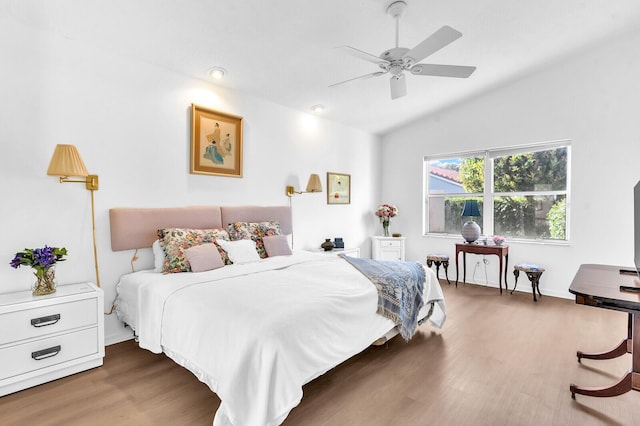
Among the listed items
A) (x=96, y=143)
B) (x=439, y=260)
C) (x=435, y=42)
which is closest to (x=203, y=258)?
(x=96, y=143)

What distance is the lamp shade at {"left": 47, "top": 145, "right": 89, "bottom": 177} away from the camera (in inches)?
96.4

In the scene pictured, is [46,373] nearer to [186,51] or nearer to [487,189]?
[186,51]

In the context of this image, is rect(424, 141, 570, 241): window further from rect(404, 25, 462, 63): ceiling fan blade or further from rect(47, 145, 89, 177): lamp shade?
rect(47, 145, 89, 177): lamp shade

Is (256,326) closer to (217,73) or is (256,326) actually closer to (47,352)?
(47,352)

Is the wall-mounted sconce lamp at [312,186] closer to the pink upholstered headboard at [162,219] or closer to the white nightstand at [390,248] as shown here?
the pink upholstered headboard at [162,219]

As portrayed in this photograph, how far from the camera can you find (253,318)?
175 cm

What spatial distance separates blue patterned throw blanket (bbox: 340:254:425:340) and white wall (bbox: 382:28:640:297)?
2.72m

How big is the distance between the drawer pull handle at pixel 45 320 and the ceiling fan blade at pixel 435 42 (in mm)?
3230

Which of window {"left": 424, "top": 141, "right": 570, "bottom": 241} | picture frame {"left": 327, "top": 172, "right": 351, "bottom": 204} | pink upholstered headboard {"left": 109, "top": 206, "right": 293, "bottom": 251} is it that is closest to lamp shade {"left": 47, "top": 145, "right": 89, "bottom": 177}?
pink upholstered headboard {"left": 109, "top": 206, "right": 293, "bottom": 251}

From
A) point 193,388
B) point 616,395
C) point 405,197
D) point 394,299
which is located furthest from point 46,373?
point 405,197

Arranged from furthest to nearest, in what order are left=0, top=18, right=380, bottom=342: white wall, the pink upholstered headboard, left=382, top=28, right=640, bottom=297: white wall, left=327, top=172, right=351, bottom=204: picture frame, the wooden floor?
left=327, top=172, right=351, bottom=204: picture frame, left=382, top=28, right=640, bottom=297: white wall, the pink upholstered headboard, left=0, top=18, right=380, bottom=342: white wall, the wooden floor

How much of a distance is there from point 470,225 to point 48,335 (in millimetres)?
4917

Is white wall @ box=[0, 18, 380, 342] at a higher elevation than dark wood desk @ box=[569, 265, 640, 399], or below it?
higher

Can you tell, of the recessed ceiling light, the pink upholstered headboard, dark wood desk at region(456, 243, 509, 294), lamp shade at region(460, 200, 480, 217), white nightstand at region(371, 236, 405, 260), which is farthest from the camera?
white nightstand at region(371, 236, 405, 260)
